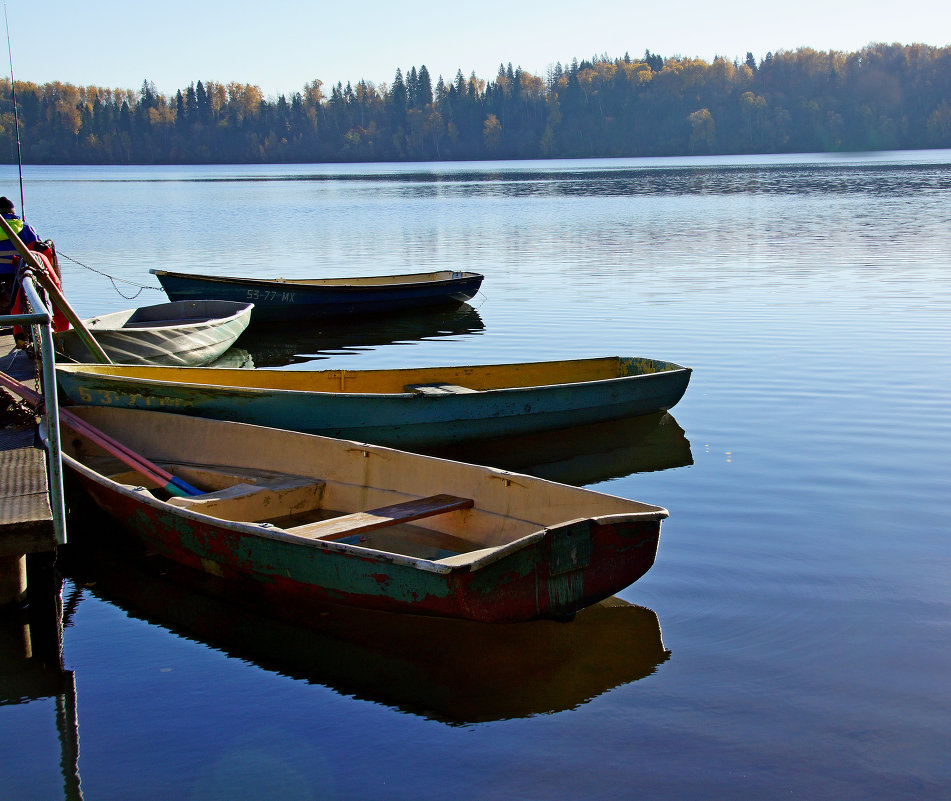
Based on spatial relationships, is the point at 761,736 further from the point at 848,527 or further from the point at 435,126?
the point at 435,126

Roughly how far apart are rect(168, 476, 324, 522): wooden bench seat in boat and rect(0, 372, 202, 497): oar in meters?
0.20

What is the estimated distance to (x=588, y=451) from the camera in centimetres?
1074

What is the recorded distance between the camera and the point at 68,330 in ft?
40.4

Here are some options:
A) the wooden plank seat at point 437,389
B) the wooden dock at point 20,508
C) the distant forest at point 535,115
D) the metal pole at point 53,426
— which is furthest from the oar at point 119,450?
the distant forest at point 535,115

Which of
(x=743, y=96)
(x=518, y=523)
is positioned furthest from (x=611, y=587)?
(x=743, y=96)

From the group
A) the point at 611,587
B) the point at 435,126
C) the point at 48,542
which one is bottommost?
the point at 611,587

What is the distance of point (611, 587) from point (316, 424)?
4.33m

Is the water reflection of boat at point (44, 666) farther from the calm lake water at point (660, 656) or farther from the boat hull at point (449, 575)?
the boat hull at point (449, 575)

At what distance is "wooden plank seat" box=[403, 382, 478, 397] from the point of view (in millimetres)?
9797

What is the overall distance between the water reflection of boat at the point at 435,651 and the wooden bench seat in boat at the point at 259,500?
60 centimetres

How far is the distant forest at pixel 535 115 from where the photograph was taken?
161875 millimetres

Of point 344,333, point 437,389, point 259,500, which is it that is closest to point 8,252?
point 437,389

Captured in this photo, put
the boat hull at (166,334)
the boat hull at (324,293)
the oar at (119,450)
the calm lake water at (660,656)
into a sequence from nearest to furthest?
the calm lake water at (660,656) < the oar at (119,450) < the boat hull at (166,334) < the boat hull at (324,293)

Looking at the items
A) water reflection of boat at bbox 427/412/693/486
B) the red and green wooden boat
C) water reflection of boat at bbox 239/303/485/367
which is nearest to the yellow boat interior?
water reflection of boat at bbox 427/412/693/486
